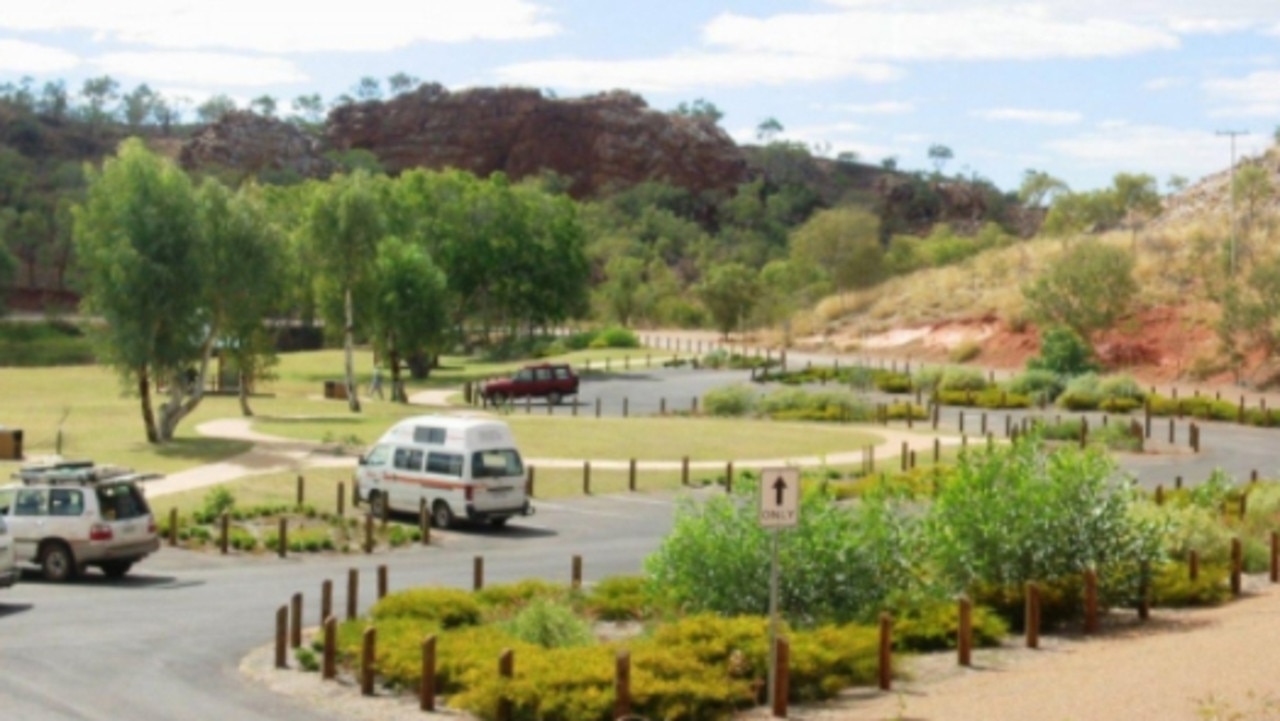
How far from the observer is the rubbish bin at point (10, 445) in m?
43.4

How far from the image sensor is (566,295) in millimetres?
102625

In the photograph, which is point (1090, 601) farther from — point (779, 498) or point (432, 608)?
point (432, 608)

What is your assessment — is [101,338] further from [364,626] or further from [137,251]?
[364,626]

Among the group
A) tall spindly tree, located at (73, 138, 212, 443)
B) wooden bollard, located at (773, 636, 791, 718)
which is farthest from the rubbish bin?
wooden bollard, located at (773, 636, 791, 718)

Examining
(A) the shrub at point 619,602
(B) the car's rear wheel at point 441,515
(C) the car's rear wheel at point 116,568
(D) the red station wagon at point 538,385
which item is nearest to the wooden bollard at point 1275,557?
(A) the shrub at point 619,602

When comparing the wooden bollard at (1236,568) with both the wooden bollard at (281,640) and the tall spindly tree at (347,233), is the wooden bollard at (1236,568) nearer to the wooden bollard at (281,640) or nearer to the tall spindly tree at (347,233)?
the wooden bollard at (281,640)

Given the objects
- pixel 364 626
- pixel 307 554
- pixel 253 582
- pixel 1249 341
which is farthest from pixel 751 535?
pixel 1249 341

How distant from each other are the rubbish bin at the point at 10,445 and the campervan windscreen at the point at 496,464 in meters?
15.2

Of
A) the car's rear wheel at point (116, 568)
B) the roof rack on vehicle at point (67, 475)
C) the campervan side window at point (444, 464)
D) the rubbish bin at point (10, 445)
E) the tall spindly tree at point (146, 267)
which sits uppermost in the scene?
the tall spindly tree at point (146, 267)

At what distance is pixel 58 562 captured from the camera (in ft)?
89.1

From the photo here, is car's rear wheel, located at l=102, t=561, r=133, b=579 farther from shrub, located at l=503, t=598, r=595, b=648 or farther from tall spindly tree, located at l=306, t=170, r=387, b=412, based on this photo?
tall spindly tree, located at l=306, t=170, r=387, b=412

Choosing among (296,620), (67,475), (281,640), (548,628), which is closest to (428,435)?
(67,475)

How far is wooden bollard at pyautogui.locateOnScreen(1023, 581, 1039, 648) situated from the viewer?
1977 cm

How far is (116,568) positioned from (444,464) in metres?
8.14
